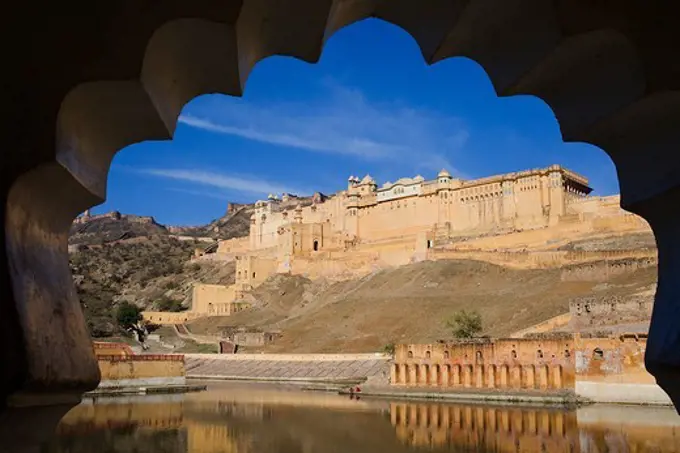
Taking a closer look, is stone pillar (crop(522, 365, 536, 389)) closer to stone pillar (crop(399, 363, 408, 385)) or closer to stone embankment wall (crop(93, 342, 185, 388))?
stone pillar (crop(399, 363, 408, 385))

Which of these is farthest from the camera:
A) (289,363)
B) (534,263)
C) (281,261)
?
(281,261)

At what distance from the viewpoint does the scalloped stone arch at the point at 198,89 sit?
2.62 metres

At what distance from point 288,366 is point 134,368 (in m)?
16.3

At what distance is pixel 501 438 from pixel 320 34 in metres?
25.8

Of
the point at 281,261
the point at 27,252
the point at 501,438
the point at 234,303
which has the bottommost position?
the point at 501,438

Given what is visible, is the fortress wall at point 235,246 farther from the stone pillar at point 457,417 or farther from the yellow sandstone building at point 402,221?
the stone pillar at point 457,417

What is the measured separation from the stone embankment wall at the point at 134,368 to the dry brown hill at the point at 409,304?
60.0 ft

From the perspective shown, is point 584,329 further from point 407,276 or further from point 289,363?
point 407,276

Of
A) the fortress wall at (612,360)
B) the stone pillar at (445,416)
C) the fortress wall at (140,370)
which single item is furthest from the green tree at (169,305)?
the fortress wall at (612,360)

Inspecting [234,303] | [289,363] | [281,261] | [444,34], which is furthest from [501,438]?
[281,261]

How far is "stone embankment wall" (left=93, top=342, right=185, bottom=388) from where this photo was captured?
45219 mm

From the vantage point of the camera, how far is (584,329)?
43250 millimetres

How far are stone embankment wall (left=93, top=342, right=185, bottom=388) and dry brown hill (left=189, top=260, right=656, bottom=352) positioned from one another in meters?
18.3

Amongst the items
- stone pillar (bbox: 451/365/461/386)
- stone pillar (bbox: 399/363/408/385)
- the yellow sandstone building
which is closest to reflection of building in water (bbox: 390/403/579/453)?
stone pillar (bbox: 451/365/461/386)
